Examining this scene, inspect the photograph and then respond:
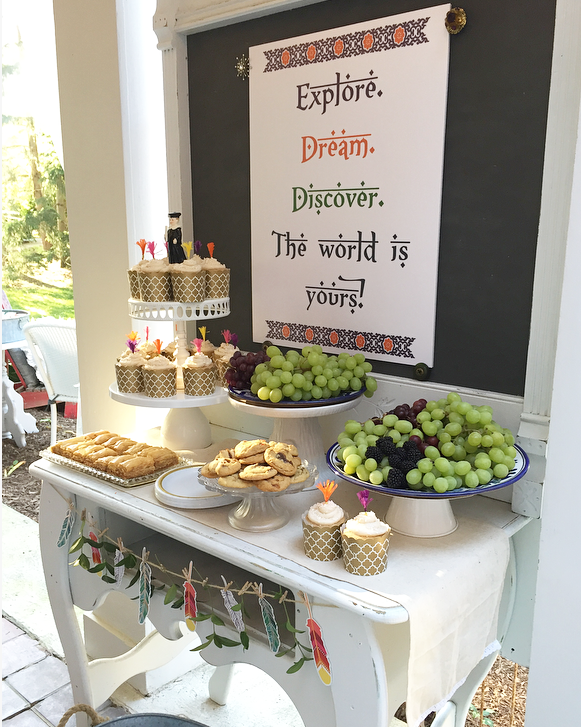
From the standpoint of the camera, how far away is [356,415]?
173 cm

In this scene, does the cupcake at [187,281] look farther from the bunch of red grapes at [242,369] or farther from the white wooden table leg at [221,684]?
the white wooden table leg at [221,684]

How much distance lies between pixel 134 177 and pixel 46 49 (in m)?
4.40

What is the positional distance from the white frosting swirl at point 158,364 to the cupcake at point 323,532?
67 centimetres

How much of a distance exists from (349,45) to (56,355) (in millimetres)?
2987

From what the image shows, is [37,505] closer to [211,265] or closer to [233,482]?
[211,265]

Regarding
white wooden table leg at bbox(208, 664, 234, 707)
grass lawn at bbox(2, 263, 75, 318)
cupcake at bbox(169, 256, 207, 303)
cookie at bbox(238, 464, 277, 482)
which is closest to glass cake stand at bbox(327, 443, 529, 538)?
cookie at bbox(238, 464, 277, 482)

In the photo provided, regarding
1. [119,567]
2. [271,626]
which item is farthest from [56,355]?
[271,626]

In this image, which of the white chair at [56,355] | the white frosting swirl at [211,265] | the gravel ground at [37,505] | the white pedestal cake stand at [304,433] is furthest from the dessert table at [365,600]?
the white chair at [56,355]

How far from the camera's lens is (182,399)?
5.68ft

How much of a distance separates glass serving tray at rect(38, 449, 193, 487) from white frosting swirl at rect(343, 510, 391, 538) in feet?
2.02

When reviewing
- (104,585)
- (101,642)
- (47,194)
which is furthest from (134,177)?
(47,194)

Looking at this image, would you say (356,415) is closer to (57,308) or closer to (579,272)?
(579,272)

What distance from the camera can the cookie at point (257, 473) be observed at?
128 centimetres

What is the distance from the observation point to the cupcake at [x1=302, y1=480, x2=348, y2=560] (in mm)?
1211
